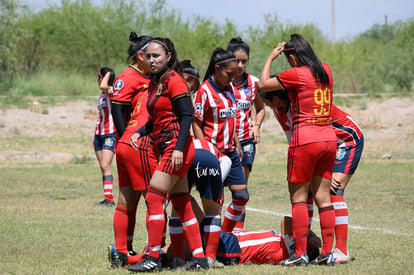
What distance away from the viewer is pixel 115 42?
137 feet

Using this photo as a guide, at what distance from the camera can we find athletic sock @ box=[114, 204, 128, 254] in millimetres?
7156

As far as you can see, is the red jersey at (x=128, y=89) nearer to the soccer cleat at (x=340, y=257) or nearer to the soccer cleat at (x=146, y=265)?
the soccer cleat at (x=146, y=265)

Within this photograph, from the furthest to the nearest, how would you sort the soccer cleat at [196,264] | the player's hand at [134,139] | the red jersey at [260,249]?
1. the red jersey at [260,249]
2. the player's hand at [134,139]
3. the soccer cleat at [196,264]

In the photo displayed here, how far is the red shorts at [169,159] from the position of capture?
6645mm

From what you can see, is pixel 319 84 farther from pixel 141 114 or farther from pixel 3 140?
pixel 3 140

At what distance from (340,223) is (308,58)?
168 cm

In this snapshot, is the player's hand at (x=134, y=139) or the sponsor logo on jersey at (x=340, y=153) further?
the sponsor logo on jersey at (x=340, y=153)

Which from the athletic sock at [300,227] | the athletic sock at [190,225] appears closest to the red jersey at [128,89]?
the athletic sock at [190,225]

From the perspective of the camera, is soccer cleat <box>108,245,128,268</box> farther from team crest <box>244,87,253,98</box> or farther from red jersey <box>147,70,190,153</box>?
team crest <box>244,87,253,98</box>

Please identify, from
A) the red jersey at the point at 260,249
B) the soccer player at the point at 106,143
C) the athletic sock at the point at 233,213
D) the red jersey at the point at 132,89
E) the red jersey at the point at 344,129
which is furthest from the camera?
the soccer player at the point at 106,143

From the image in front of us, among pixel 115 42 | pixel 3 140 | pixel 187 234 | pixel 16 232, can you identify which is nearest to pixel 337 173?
pixel 187 234

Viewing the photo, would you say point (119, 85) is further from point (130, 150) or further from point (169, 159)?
point (169, 159)

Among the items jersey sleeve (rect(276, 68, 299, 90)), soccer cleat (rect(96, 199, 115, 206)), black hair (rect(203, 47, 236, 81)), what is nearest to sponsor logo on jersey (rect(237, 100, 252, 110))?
black hair (rect(203, 47, 236, 81))

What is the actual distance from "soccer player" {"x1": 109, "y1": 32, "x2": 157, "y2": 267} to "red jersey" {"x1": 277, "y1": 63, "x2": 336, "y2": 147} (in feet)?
4.58
